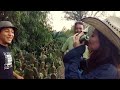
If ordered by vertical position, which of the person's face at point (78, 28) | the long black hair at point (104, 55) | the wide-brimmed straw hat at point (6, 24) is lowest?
the long black hair at point (104, 55)

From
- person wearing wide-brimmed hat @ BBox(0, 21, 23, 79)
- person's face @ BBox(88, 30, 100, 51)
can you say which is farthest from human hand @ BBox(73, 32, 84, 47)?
person wearing wide-brimmed hat @ BBox(0, 21, 23, 79)

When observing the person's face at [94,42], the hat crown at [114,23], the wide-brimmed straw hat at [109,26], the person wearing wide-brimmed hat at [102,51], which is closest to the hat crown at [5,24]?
the person wearing wide-brimmed hat at [102,51]

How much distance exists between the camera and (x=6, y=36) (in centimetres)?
379

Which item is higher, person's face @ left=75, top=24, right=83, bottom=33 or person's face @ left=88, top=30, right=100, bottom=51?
person's face @ left=75, top=24, right=83, bottom=33

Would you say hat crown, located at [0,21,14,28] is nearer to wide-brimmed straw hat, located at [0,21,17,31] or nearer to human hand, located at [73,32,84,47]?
wide-brimmed straw hat, located at [0,21,17,31]

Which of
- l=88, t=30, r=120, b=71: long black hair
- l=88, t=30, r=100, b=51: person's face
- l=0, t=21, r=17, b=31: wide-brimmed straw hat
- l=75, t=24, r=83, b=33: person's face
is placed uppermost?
l=0, t=21, r=17, b=31: wide-brimmed straw hat

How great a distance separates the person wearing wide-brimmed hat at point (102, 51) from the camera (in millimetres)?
3826

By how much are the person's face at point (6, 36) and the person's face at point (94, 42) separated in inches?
42.8

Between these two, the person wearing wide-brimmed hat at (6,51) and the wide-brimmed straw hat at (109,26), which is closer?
the person wearing wide-brimmed hat at (6,51)

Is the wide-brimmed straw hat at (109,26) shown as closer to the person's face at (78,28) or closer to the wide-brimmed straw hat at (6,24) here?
the person's face at (78,28)

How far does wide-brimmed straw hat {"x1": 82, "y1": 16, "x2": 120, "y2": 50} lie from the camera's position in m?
3.84

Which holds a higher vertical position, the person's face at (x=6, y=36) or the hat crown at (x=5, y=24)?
the hat crown at (x=5, y=24)
